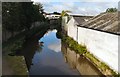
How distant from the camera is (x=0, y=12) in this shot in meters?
20.2

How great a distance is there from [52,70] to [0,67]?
14.6ft

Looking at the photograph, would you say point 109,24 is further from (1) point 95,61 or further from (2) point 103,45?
(1) point 95,61

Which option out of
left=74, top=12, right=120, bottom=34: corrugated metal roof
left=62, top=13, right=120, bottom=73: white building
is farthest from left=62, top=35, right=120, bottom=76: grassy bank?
left=74, top=12, right=120, bottom=34: corrugated metal roof

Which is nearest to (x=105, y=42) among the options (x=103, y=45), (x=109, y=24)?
(x=103, y=45)

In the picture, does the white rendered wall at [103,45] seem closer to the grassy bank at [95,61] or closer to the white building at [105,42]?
the white building at [105,42]

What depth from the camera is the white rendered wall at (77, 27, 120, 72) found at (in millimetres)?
14328

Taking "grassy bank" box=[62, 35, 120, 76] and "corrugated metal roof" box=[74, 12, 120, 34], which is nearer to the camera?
"grassy bank" box=[62, 35, 120, 76]

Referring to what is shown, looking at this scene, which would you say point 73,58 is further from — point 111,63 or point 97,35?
point 111,63

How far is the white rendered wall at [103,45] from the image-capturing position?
14.3 m

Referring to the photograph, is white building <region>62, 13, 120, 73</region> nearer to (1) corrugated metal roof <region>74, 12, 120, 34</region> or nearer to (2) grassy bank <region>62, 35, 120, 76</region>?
(1) corrugated metal roof <region>74, 12, 120, 34</region>

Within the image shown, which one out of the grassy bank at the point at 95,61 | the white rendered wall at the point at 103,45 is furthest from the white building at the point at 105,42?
the grassy bank at the point at 95,61

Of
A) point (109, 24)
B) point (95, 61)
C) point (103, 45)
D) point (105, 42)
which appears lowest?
point (95, 61)

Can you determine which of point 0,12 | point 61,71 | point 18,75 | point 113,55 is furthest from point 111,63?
point 0,12

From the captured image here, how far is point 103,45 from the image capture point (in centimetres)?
1697
